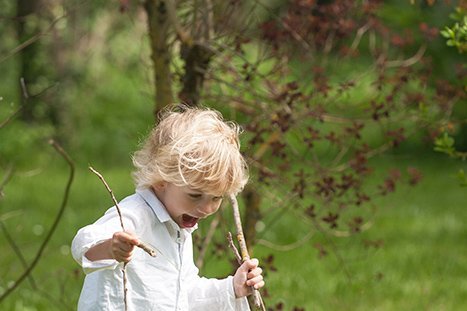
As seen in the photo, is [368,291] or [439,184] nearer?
[368,291]

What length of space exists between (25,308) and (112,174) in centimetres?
620

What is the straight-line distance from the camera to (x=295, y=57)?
565 cm

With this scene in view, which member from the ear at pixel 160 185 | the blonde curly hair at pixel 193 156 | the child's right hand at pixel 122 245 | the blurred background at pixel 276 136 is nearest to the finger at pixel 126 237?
the child's right hand at pixel 122 245

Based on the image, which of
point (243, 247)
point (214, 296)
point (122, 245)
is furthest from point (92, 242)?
point (214, 296)

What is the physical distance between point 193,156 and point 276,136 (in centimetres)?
181

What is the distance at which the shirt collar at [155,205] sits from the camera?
359 centimetres

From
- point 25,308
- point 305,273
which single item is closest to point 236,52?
point 25,308

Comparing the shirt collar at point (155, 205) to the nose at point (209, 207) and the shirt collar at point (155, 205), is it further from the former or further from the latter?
the nose at point (209, 207)

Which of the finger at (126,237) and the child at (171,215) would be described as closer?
the finger at (126,237)

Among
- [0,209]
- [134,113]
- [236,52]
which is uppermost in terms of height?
[236,52]

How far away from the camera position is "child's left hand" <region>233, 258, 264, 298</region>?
3.53m

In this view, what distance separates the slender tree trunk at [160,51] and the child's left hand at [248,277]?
5.72ft

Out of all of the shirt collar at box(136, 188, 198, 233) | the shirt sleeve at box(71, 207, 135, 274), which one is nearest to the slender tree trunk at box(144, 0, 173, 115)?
the shirt collar at box(136, 188, 198, 233)

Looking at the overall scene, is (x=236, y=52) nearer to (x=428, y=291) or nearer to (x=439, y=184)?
(x=428, y=291)
